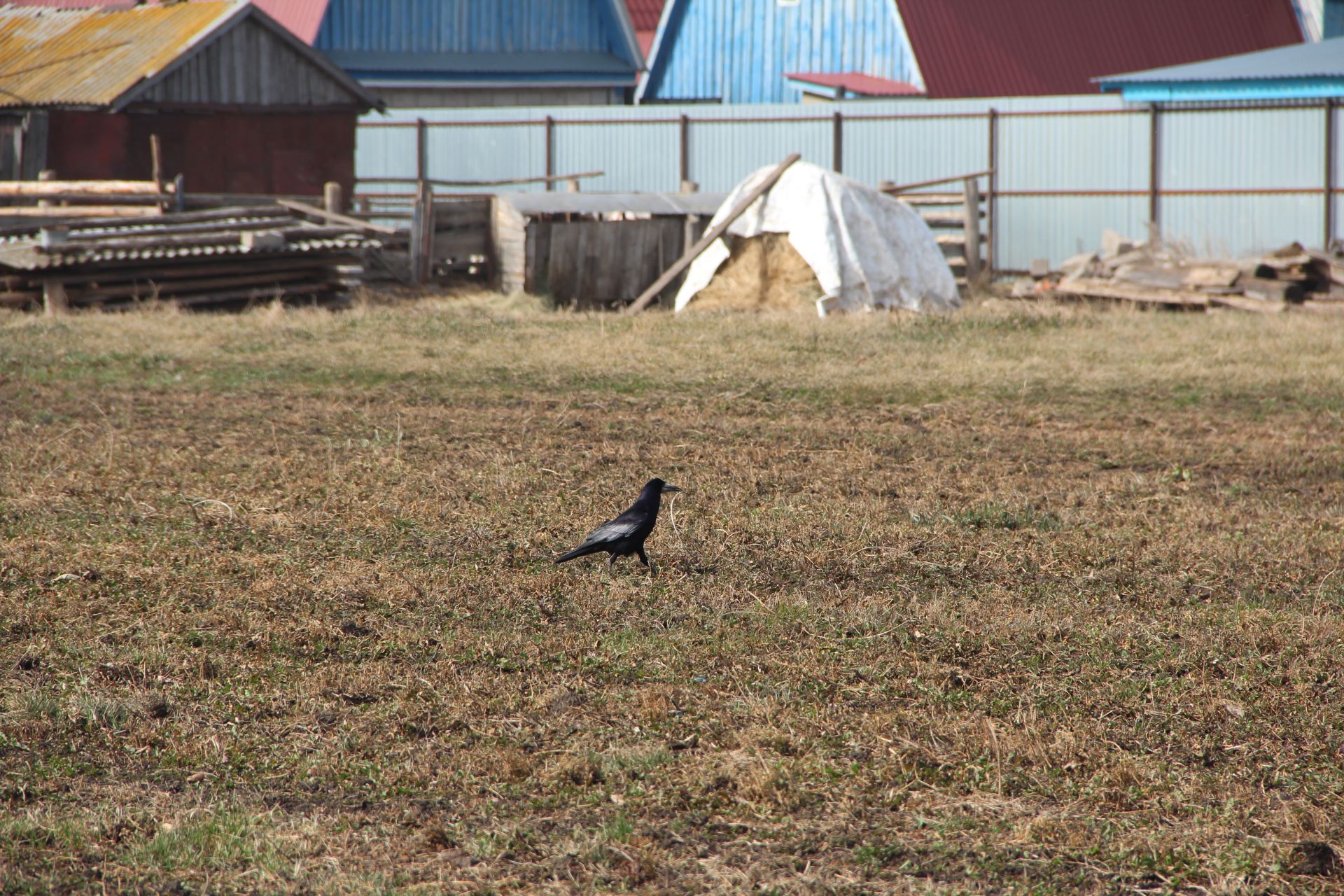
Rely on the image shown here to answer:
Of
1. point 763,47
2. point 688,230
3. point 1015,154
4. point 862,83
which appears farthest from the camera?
point 763,47

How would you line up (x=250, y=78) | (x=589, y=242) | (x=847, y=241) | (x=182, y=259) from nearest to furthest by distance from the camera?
1. (x=847, y=241)
2. (x=182, y=259)
3. (x=589, y=242)
4. (x=250, y=78)

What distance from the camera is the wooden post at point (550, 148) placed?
1014 inches

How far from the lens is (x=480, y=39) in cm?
3231

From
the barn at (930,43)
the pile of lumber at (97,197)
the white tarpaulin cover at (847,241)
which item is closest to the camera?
the white tarpaulin cover at (847,241)

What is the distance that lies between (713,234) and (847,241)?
1.58 meters

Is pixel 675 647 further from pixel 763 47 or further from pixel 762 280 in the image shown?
pixel 763 47

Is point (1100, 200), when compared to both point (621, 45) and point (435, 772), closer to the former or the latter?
point (621, 45)

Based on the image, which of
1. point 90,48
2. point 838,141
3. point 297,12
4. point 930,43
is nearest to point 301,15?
point 297,12

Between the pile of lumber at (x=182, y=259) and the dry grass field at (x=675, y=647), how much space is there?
542cm

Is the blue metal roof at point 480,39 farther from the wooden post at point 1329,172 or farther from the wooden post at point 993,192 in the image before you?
the wooden post at point 1329,172

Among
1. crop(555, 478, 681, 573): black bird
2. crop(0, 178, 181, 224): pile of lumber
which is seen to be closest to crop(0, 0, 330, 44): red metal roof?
crop(0, 178, 181, 224): pile of lumber

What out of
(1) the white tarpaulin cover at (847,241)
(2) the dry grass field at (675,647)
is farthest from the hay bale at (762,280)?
(2) the dry grass field at (675,647)

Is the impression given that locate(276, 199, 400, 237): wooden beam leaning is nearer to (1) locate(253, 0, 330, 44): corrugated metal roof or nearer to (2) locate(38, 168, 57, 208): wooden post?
(2) locate(38, 168, 57, 208): wooden post

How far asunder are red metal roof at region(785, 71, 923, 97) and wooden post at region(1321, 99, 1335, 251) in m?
9.46
